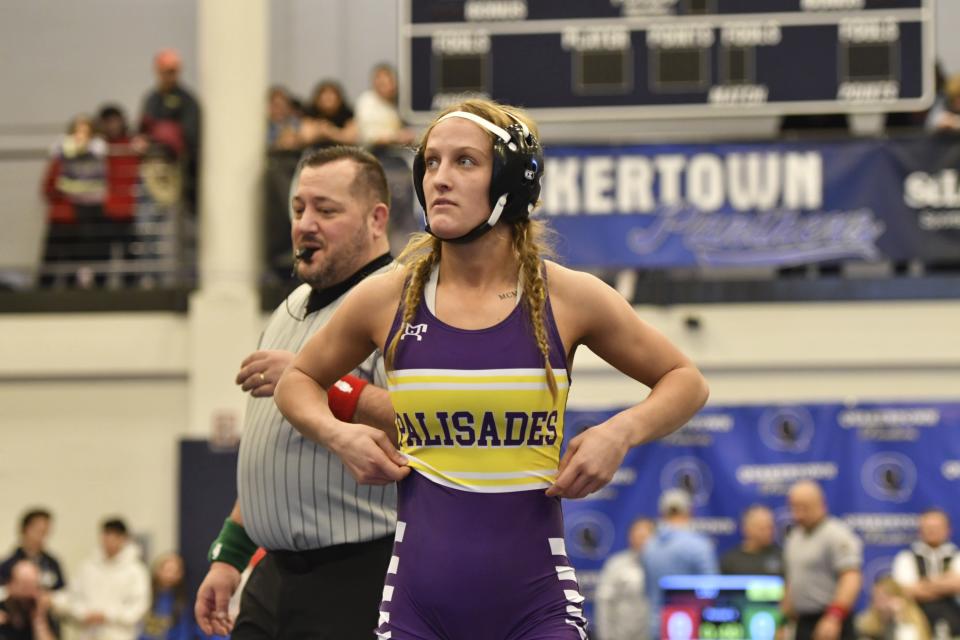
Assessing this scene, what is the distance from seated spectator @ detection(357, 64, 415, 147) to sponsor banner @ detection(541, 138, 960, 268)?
1.52m

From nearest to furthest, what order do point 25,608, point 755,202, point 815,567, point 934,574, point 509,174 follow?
point 509,174 → point 815,567 → point 934,574 → point 25,608 → point 755,202

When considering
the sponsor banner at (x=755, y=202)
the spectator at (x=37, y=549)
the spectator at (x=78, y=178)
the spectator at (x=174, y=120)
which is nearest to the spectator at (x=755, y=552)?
the sponsor banner at (x=755, y=202)

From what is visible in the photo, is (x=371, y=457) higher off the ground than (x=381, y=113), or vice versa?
(x=381, y=113)

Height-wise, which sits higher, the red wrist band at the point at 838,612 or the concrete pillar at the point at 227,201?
the concrete pillar at the point at 227,201

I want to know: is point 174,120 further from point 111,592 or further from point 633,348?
point 633,348

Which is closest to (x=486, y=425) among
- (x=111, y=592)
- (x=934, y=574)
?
(x=934, y=574)

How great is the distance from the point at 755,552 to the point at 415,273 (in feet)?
26.0

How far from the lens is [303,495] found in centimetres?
434

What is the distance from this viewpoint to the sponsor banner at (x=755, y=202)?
13.0 metres

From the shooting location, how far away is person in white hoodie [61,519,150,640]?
12.3 m

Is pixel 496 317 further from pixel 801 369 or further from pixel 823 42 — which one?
pixel 801 369

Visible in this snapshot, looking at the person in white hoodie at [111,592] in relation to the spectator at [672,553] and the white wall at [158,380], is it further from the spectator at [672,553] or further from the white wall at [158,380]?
the spectator at [672,553]

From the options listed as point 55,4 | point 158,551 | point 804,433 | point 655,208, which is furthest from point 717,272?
point 55,4

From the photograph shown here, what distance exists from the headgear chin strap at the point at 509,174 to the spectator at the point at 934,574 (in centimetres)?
784
